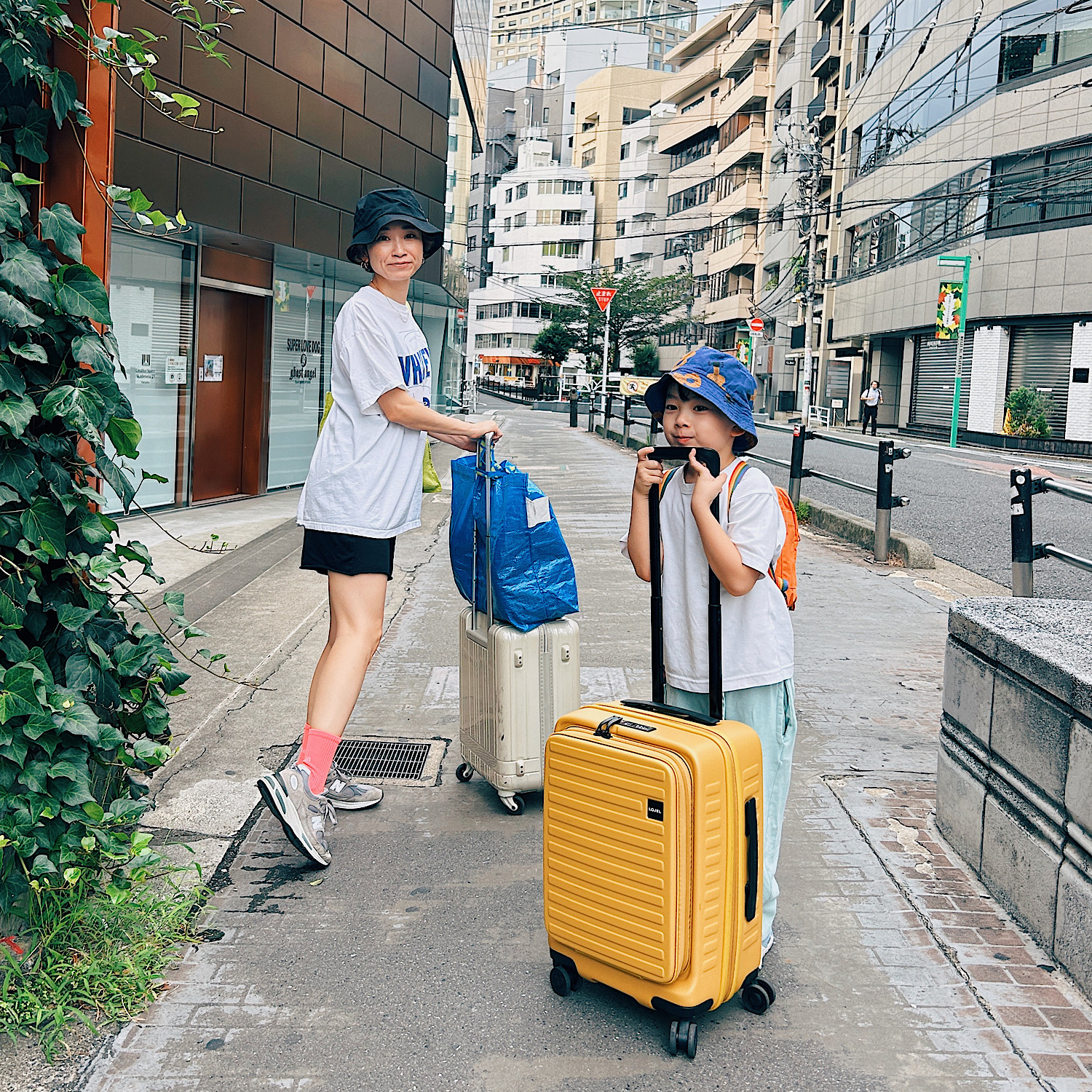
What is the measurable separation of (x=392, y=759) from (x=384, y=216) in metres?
2.07

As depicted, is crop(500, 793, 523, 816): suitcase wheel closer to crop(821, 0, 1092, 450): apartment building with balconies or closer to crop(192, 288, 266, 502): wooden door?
crop(192, 288, 266, 502): wooden door

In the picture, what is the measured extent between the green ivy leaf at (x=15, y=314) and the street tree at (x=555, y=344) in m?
71.5

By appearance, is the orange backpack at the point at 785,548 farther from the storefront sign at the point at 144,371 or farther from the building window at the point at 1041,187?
the building window at the point at 1041,187

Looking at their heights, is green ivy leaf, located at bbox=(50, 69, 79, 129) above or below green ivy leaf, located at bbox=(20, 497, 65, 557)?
above

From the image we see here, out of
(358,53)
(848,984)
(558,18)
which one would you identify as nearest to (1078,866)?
(848,984)

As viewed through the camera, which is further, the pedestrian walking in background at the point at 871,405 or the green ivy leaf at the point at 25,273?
the pedestrian walking in background at the point at 871,405

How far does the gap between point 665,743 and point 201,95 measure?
9.82m

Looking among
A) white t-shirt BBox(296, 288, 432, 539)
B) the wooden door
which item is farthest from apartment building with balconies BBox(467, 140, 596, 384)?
white t-shirt BBox(296, 288, 432, 539)

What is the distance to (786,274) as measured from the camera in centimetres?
6191

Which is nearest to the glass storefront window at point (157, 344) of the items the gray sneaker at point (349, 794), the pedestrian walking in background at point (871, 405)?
the gray sneaker at point (349, 794)

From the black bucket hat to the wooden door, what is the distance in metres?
8.57

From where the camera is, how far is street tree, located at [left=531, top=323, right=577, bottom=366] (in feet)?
242

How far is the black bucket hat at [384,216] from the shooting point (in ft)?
12.3

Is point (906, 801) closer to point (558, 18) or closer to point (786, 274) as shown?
point (786, 274)
